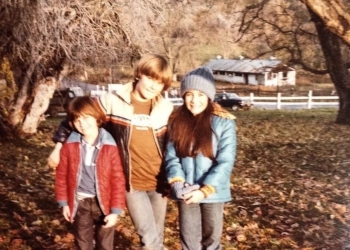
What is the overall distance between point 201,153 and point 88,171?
0.43 metres

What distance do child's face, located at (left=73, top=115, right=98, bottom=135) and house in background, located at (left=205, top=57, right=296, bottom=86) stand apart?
1.07m

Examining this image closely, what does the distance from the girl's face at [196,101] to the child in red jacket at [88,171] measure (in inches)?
13.0

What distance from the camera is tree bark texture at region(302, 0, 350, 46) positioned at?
2.58 meters

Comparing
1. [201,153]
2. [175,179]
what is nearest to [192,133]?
[201,153]

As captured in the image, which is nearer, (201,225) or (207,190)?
(207,190)

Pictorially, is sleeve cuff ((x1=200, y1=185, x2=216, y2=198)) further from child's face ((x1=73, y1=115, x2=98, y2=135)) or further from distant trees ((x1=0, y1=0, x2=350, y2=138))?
distant trees ((x1=0, y1=0, x2=350, y2=138))

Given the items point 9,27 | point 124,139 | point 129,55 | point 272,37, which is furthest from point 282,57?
point 9,27

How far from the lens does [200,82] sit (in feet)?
5.56

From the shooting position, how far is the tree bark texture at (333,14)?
8.47ft

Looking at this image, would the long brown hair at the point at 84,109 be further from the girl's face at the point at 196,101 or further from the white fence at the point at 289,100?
the white fence at the point at 289,100

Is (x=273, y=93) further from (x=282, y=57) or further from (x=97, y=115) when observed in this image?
(x=97, y=115)

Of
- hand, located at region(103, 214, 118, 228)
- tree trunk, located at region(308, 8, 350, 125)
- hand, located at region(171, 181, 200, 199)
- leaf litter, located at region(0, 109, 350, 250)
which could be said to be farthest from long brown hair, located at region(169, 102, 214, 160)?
tree trunk, located at region(308, 8, 350, 125)

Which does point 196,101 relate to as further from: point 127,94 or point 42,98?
point 42,98

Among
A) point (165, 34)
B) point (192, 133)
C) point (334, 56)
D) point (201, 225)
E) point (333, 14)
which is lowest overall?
point (201, 225)
